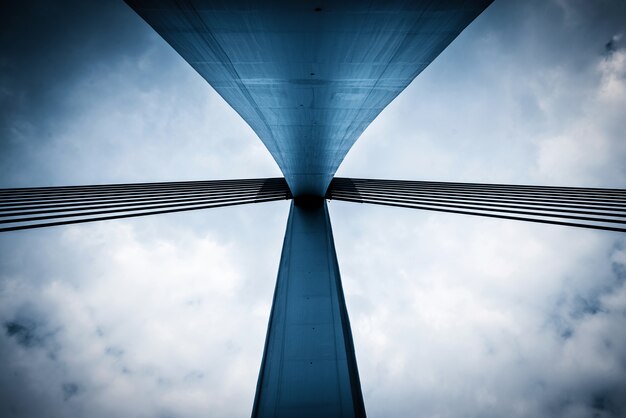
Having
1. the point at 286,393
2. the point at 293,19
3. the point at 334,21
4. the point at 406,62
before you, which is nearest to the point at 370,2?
the point at 334,21

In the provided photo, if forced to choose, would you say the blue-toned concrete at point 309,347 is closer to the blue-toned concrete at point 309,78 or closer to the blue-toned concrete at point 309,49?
the blue-toned concrete at point 309,78

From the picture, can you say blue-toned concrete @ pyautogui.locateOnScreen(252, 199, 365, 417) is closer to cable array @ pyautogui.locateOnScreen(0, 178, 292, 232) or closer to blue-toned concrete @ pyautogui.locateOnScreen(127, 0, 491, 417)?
blue-toned concrete @ pyautogui.locateOnScreen(127, 0, 491, 417)

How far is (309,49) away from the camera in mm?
6484

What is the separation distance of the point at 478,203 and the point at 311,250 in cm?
485

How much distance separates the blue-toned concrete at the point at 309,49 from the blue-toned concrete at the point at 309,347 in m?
4.11

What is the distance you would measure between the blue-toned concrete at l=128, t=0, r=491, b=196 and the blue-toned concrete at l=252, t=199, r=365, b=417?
411 centimetres

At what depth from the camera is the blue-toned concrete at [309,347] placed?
5656 millimetres

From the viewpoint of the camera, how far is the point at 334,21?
5.71m

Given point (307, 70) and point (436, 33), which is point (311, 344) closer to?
point (307, 70)

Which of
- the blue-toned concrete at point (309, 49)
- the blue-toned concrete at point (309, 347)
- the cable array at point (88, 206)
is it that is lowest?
the blue-toned concrete at point (309, 347)

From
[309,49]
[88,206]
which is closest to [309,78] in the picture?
[309,49]

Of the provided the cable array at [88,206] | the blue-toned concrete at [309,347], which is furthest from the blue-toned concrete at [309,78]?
the cable array at [88,206]

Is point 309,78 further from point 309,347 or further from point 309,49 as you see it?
point 309,347

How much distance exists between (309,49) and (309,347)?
6.28 metres
